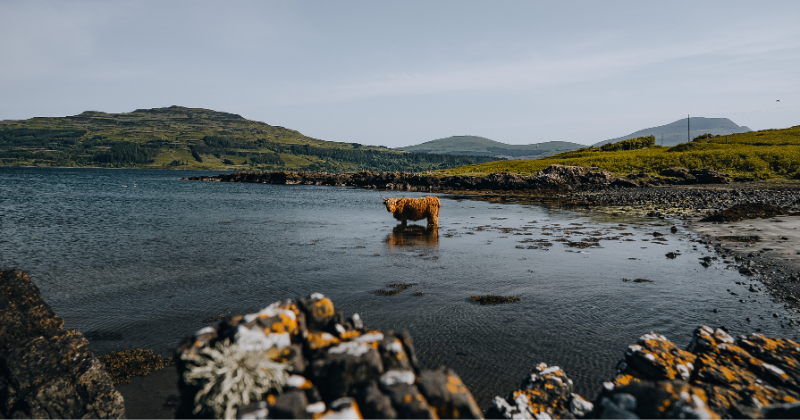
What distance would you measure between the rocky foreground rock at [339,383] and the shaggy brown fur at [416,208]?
2604 centimetres

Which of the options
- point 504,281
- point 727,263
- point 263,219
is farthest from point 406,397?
point 263,219

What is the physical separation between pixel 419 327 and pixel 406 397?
749 cm

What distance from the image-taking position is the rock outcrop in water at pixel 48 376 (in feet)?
23.8

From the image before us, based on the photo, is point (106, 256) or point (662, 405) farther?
point (106, 256)

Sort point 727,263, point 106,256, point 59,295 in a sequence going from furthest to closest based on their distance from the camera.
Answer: point 106,256, point 727,263, point 59,295

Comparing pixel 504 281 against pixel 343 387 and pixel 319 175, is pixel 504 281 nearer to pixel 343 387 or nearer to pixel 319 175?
pixel 343 387

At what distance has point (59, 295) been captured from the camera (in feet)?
47.7

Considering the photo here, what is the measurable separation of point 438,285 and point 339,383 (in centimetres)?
1170

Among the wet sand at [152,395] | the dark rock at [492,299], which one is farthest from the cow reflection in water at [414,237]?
the wet sand at [152,395]

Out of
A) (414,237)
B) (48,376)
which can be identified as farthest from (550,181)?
(48,376)

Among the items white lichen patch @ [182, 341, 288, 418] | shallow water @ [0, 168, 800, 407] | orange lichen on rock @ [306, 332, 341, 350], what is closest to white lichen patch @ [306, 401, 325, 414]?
white lichen patch @ [182, 341, 288, 418]

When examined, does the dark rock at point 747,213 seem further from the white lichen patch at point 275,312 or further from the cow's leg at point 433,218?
the white lichen patch at point 275,312

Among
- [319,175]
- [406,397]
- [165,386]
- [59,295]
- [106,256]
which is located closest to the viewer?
[406,397]

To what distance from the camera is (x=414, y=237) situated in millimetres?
27328
